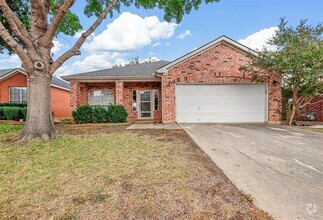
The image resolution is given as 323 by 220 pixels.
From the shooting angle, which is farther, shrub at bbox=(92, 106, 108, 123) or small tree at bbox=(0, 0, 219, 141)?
shrub at bbox=(92, 106, 108, 123)

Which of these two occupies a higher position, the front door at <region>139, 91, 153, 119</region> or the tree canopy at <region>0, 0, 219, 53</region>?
the tree canopy at <region>0, 0, 219, 53</region>

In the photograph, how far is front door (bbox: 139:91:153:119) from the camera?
15.1m

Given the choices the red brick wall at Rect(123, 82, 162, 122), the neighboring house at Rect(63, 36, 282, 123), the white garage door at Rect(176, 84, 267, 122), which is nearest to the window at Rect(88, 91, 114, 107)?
the red brick wall at Rect(123, 82, 162, 122)

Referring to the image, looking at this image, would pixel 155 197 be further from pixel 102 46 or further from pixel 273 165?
pixel 102 46

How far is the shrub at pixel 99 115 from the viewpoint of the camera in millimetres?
12406

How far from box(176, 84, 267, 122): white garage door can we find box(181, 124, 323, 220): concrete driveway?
5.02 meters

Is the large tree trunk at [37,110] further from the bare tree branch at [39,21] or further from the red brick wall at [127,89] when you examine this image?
the red brick wall at [127,89]

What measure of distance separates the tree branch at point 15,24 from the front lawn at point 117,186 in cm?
355

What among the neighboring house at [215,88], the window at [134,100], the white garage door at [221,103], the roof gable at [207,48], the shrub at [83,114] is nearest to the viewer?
the shrub at [83,114]

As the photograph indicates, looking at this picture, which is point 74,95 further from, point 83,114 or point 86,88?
point 83,114

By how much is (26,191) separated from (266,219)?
12.1 feet

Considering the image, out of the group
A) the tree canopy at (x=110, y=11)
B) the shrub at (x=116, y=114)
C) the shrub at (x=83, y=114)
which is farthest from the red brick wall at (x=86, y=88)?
the tree canopy at (x=110, y=11)

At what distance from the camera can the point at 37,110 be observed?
7301mm

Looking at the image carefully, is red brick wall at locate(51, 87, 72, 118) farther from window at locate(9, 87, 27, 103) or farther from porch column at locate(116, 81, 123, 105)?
porch column at locate(116, 81, 123, 105)
